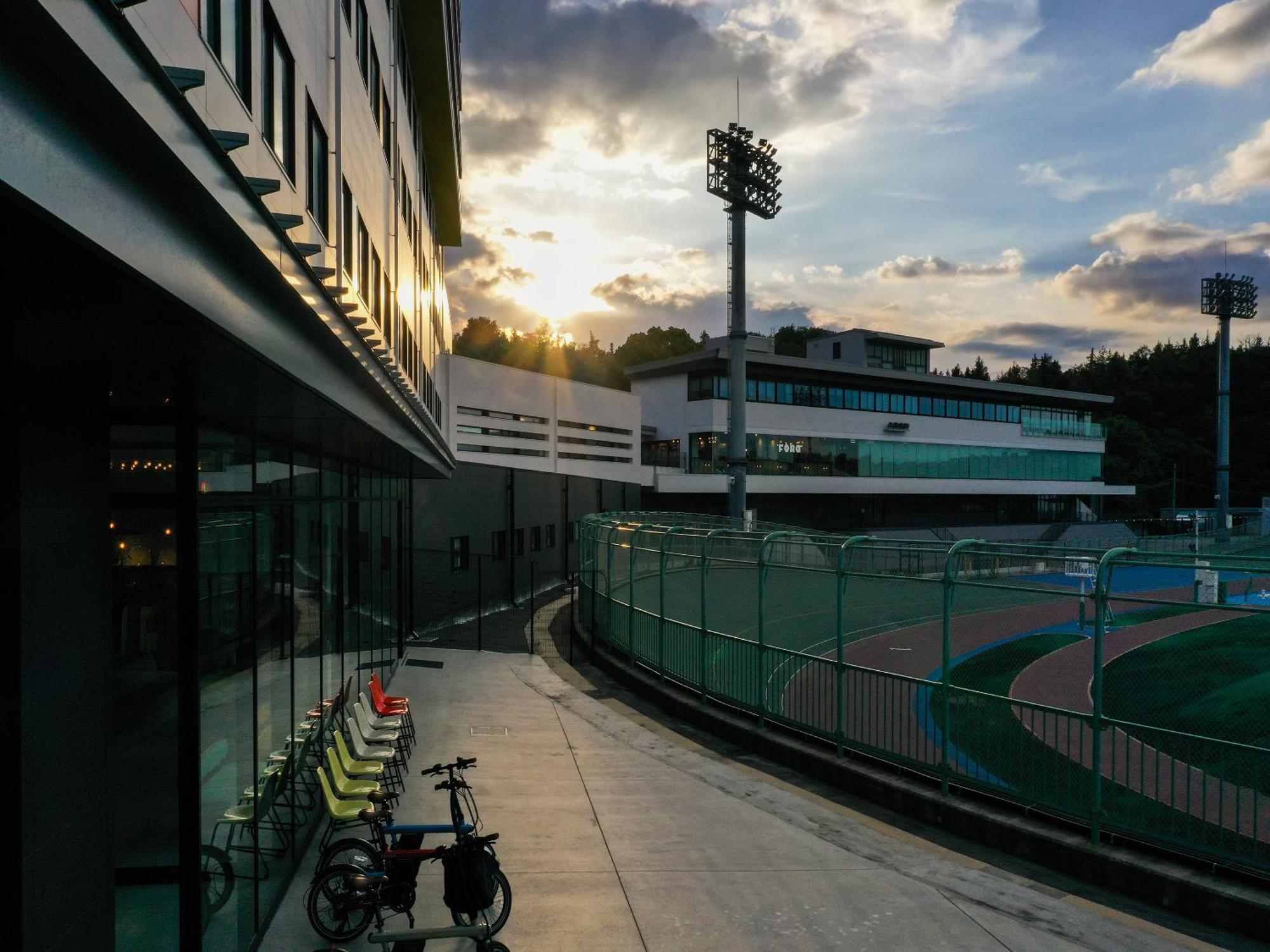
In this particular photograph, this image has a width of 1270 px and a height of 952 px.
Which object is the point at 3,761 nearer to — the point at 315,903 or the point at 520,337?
the point at 315,903

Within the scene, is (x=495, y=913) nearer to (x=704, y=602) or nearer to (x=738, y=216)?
(x=704, y=602)

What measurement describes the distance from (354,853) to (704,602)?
8499mm

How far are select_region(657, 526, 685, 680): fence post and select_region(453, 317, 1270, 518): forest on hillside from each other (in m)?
86.6

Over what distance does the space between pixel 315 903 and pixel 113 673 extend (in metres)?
3.07

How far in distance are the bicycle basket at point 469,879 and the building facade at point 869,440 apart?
153 feet

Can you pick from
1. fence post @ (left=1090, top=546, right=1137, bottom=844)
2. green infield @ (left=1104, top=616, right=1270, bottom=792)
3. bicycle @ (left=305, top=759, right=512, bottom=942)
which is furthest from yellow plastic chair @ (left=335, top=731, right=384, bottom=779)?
green infield @ (left=1104, top=616, right=1270, bottom=792)

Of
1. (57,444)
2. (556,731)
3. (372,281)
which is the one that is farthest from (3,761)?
(372,281)

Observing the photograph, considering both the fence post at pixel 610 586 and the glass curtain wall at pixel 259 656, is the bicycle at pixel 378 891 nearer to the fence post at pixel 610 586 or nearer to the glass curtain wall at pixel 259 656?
the glass curtain wall at pixel 259 656

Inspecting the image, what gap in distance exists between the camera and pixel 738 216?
5331 cm

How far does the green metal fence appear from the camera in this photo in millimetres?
8828

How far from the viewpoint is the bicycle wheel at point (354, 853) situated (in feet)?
23.0

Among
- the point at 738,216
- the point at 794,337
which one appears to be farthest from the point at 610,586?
the point at 794,337

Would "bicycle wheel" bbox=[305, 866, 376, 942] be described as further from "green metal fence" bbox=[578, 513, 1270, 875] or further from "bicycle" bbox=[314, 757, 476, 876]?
"green metal fence" bbox=[578, 513, 1270, 875]

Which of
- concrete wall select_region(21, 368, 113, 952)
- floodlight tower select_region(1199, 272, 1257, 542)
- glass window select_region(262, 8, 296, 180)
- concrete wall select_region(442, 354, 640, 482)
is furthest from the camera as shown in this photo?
floodlight tower select_region(1199, 272, 1257, 542)
